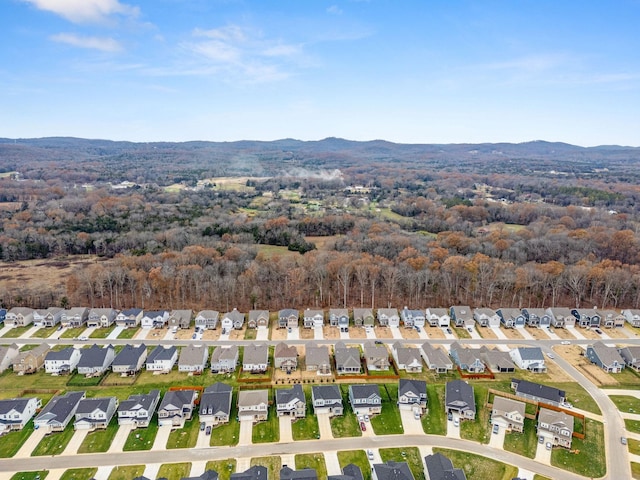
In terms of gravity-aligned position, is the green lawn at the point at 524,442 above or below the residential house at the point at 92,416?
below

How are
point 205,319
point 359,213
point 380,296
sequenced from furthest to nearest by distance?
point 359,213, point 380,296, point 205,319

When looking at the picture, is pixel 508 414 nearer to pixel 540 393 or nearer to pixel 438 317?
pixel 540 393

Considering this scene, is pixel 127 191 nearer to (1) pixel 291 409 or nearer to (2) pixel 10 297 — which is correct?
(2) pixel 10 297

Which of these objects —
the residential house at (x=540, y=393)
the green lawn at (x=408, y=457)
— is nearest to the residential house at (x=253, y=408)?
the green lawn at (x=408, y=457)

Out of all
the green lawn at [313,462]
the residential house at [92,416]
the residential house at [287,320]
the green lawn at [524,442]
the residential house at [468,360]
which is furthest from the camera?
the residential house at [287,320]

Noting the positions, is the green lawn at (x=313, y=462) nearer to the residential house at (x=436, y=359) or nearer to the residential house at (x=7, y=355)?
the residential house at (x=436, y=359)

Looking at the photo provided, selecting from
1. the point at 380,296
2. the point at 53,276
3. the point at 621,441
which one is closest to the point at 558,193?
the point at 380,296

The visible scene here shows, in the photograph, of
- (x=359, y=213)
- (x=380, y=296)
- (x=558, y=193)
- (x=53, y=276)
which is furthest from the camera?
(x=558, y=193)

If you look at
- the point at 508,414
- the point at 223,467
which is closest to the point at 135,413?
the point at 223,467
